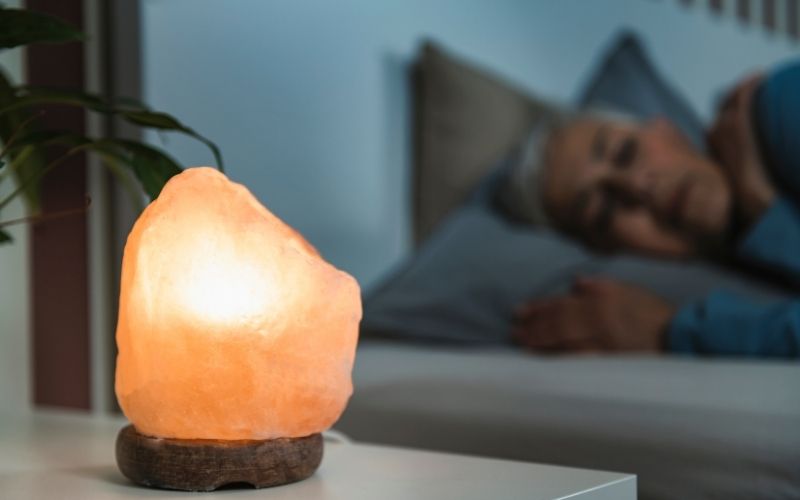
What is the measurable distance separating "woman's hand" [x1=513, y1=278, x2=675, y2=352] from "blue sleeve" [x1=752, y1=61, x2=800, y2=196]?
1.20 feet

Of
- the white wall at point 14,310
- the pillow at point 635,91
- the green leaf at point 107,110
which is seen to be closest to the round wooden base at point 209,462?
the green leaf at point 107,110

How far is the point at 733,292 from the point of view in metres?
1.54

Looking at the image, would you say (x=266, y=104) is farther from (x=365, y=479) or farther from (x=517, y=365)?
(x=365, y=479)

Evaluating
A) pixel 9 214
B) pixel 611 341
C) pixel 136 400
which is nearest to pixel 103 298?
pixel 9 214

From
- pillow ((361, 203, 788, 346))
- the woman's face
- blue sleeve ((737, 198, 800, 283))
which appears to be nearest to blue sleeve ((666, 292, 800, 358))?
pillow ((361, 203, 788, 346))

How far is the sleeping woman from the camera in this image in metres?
1.54

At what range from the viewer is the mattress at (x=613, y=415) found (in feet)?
3.20

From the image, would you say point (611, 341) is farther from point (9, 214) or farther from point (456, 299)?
point (9, 214)

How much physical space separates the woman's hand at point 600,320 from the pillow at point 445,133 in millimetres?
437

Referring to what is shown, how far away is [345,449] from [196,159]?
81cm

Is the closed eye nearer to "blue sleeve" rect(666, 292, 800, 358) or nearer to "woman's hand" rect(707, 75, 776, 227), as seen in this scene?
"woman's hand" rect(707, 75, 776, 227)

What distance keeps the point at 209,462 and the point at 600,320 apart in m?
0.89

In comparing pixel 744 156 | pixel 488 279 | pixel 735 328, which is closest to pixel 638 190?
pixel 744 156

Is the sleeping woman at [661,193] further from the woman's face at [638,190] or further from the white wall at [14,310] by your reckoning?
the white wall at [14,310]
